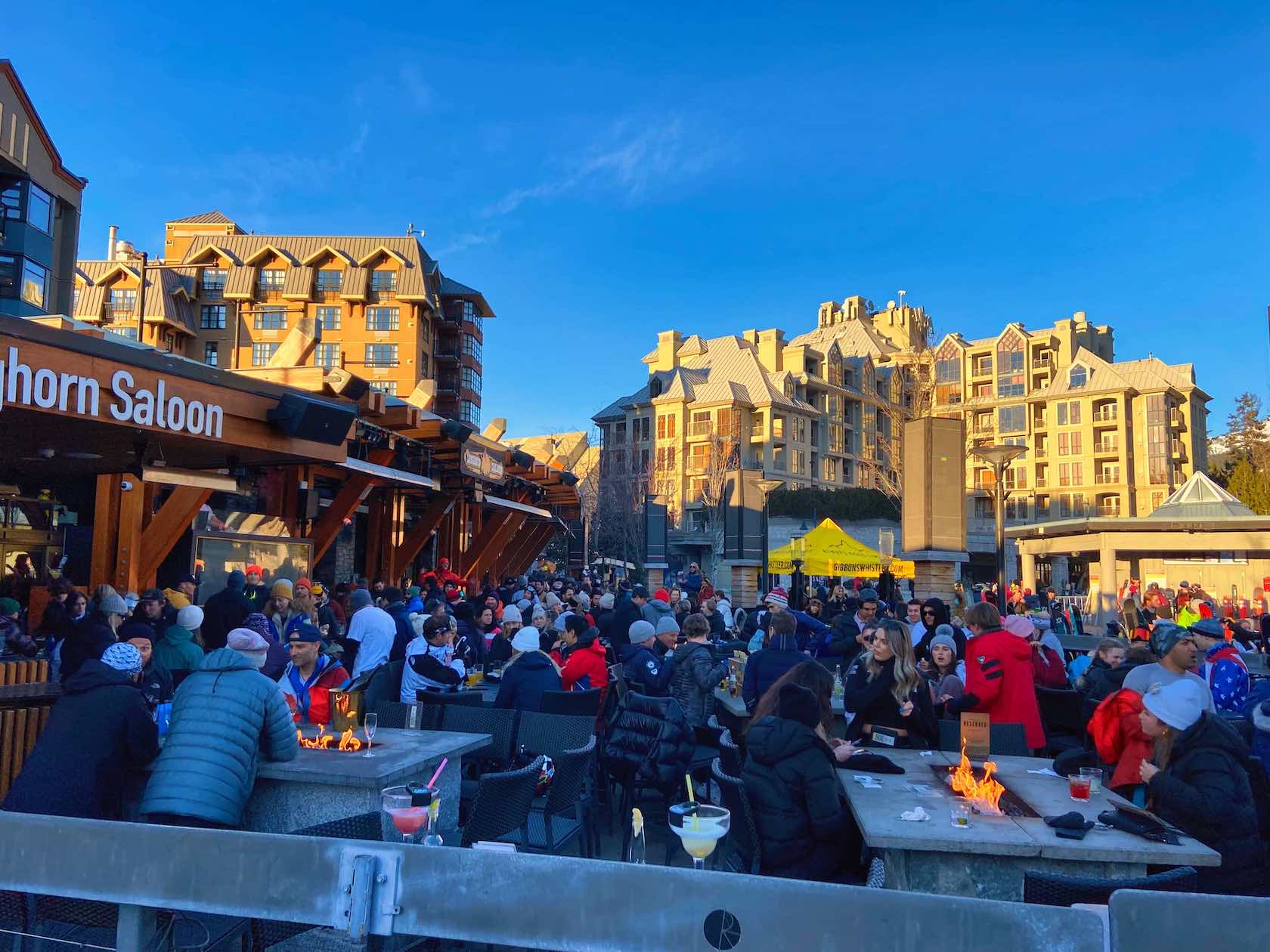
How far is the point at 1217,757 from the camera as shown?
3875 mm

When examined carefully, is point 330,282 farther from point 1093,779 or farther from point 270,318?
point 1093,779

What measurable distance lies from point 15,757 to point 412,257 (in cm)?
4623

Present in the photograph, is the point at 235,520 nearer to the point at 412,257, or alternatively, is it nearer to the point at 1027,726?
the point at 1027,726

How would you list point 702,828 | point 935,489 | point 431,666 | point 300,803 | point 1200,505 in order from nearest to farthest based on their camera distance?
point 702,828
point 300,803
point 431,666
point 935,489
point 1200,505

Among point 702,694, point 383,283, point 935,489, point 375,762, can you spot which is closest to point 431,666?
point 702,694

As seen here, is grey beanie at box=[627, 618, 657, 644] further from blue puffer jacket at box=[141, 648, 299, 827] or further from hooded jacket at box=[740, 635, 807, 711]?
blue puffer jacket at box=[141, 648, 299, 827]

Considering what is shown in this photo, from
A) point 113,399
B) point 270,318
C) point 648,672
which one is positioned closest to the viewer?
point 648,672

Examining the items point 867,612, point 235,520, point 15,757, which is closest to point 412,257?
point 235,520

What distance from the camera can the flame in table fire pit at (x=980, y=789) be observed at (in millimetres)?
3967

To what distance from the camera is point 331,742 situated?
486 cm

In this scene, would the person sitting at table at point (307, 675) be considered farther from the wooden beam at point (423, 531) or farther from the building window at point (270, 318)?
the building window at point (270, 318)

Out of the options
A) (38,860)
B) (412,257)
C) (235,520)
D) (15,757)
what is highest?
(412,257)

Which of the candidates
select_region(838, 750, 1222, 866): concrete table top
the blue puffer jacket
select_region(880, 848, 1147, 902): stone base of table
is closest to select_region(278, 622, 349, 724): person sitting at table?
the blue puffer jacket

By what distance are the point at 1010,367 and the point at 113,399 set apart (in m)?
66.4
